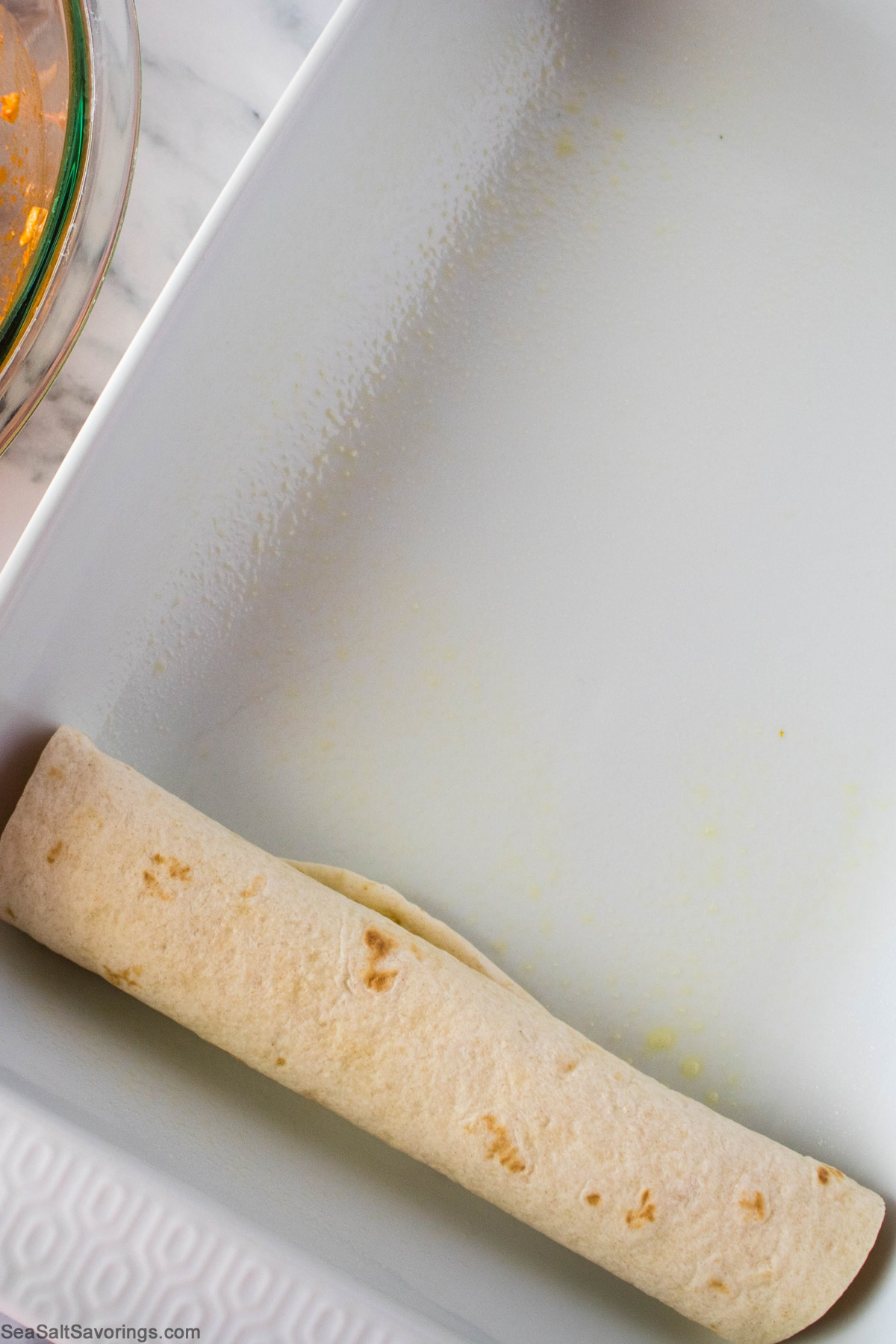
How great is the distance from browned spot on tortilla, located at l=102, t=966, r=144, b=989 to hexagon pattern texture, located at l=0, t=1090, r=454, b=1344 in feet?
0.53

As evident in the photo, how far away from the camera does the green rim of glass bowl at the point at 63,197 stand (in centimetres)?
95

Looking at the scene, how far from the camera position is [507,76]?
1.21 m

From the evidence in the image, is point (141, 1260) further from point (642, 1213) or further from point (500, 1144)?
point (642, 1213)

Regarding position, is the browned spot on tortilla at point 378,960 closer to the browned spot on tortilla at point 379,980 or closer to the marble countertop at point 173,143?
the browned spot on tortilla at point 379,980

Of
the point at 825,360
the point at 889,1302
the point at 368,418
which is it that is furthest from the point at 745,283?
the point at 889,1302

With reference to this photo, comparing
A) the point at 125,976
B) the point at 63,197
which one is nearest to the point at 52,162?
the point at 63,197

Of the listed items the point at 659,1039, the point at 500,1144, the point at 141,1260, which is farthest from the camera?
the point at 659,1039

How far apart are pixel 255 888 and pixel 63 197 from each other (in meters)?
0.73

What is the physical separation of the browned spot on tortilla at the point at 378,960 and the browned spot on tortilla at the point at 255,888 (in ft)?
0.36

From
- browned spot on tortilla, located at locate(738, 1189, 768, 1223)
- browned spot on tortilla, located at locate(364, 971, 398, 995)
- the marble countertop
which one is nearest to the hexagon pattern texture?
browned spot on tortilla, located at locate(364, 971, 398, 995)

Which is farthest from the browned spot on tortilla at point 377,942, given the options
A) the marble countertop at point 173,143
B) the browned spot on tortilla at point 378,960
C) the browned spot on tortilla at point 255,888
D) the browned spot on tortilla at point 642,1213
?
the marble countertop at point 173,143

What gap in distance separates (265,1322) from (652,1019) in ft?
1.78

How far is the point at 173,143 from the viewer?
1147 mm

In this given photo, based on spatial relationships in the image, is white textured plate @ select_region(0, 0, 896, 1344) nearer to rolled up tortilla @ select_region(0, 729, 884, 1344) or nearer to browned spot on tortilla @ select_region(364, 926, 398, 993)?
rolled up tortilla @ select_region(0, 729, 884, 1344)
